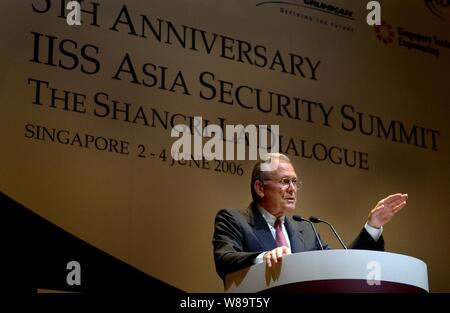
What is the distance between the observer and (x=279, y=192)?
523cm

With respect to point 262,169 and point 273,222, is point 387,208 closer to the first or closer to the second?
point 273,222

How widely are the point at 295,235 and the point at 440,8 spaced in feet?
11.8

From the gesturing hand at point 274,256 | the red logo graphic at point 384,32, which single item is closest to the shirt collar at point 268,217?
the gesturing hand at point 274,256

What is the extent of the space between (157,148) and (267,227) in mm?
1389

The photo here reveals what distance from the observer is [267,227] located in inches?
204

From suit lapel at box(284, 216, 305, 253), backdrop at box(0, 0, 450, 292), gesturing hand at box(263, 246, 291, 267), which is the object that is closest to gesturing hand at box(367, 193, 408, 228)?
suit lapel at box(284, 216, 305, 253)

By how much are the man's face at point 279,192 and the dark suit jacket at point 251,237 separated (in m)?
0.08

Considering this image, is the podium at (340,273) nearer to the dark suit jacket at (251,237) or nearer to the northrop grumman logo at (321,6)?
the dark suit jacket at (251,237)

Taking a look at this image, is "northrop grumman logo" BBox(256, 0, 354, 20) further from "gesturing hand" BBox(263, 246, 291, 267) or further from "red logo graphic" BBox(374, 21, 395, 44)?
"gesturing hand" BBox(263, 246, 291, 267)

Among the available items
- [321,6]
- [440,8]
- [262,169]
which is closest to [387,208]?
[262,169]

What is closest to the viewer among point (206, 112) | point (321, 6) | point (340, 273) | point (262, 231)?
point (340, 273)
